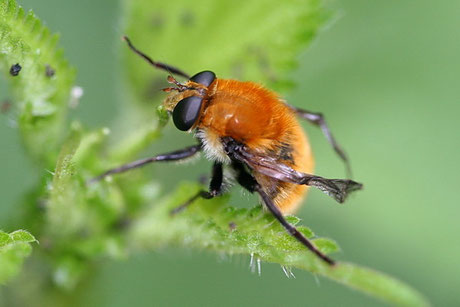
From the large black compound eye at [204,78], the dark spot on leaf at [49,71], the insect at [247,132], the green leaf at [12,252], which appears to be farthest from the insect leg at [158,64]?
the green leaf at [12,252]

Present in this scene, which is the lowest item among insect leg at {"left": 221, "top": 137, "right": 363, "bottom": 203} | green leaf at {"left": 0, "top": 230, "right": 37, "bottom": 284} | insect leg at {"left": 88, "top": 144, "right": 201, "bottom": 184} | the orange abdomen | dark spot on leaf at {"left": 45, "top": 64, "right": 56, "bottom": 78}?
green leaf at {"left": 0, "top": 230, "right": 37, "bottom": 284}

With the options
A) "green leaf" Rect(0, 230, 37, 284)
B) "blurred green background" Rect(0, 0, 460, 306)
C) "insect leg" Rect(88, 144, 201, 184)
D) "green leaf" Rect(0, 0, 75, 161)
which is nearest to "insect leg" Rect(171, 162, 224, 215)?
"insect leg" Rect(88, 144, 201, 184)

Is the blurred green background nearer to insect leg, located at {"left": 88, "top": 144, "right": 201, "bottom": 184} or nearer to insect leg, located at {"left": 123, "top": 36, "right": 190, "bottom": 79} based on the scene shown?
insect leg, located at {"left": 123, "top": 36, "right": 190, "bottom": 79}

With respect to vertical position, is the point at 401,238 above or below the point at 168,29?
below

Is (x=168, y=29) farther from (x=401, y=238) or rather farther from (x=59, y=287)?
(x=401, y=238)

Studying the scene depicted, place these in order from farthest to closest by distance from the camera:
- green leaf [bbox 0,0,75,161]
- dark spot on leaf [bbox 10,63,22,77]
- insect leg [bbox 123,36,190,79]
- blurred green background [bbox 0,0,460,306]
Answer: blurred green background [bbox 0,0,460,306] < insect leg [bbox 123,36,190,79] < dark spot on leaf [bbox 10,63,22,77] < green leaf [bbox 0,0,75,161]

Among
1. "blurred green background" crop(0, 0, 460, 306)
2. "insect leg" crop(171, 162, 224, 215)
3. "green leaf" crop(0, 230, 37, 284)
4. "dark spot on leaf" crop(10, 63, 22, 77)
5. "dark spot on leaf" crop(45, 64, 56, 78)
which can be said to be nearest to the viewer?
"green leaf" crop(0, 230, 37, 284)

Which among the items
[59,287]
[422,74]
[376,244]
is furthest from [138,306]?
[422,74]

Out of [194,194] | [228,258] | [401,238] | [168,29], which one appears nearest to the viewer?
[228,258]
